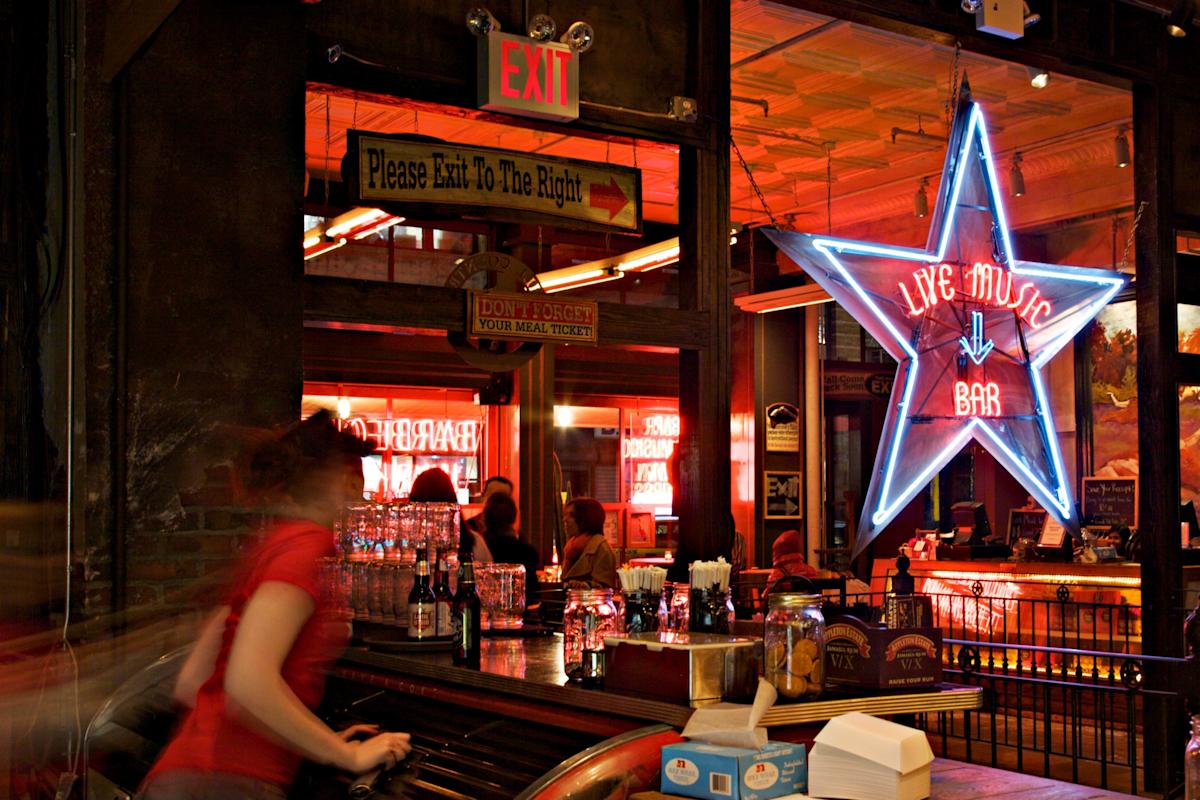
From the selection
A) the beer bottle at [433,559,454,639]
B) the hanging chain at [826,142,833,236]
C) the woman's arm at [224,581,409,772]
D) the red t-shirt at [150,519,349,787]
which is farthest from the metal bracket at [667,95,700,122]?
the hanging chain at [826,142,833,236]

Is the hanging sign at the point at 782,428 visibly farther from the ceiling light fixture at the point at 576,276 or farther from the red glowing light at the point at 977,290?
the red glowing light at the point at 977,290

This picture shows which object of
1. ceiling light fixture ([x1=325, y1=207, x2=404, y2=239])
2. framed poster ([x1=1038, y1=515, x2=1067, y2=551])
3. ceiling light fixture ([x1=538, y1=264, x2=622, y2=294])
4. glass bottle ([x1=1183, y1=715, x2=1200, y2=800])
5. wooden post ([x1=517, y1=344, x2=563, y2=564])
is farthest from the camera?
wooden post ([x1=517, y1=344, x2=563, y2=564])

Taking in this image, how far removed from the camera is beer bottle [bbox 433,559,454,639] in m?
4.28

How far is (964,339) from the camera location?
632cm

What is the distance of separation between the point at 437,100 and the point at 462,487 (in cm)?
812

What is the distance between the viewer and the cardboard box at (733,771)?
267 cm

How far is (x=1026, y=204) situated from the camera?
38.5 feet

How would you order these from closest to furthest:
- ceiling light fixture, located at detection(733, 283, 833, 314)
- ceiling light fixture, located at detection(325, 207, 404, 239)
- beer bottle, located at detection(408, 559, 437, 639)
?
beer bottle, located at detection(408, 559, 437, 639)
ceiling light fixture, located at detection(325, 207, 404, 239)
ceiling light fixture, located at detection(733, 283, 833, 314)

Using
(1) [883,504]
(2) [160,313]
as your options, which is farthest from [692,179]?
(2) [160,313]

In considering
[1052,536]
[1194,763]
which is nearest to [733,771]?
[1194,763]

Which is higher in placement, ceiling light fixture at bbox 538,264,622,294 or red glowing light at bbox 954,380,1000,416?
ceiling light fixture at bbox 538,264,622,294

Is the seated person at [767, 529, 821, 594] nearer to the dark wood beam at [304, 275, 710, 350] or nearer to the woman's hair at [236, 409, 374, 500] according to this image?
the dark wood beam at [304, 275, 710, 350]

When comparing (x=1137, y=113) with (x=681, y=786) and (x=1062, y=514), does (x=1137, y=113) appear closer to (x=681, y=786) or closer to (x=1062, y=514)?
(x=1062, y=514)

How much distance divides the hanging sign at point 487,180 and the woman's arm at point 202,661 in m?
2.04
